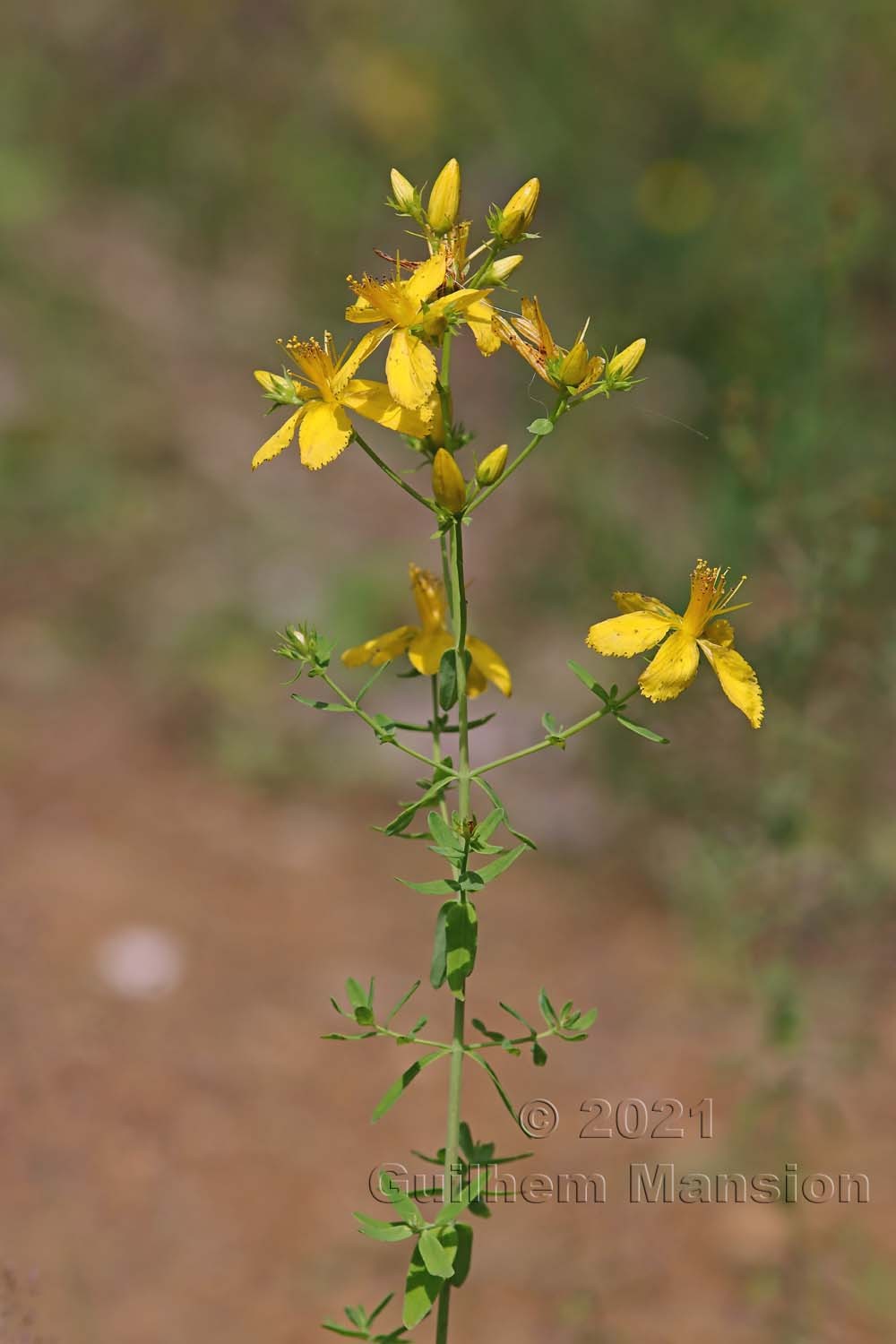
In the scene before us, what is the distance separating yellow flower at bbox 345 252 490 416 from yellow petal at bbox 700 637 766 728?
38 centimetres

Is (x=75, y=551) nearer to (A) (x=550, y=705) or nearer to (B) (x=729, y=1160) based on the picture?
(A) (x=550, y=705)

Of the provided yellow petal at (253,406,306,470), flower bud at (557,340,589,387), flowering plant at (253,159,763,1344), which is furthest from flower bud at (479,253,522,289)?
yellow petal at (253,406,306,470)

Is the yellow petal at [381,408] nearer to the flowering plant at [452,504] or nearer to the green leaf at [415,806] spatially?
the flowering plant at [452,504]

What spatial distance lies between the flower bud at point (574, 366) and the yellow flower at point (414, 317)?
101mm

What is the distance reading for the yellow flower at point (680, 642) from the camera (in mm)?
1228

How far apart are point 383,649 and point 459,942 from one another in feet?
1.06

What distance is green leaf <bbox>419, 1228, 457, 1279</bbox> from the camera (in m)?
1.26

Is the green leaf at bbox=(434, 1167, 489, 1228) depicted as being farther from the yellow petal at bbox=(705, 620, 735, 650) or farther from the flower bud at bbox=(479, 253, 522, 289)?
the flower bud at bbox=(479, 253, 522, 289)

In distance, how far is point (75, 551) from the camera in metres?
4.81

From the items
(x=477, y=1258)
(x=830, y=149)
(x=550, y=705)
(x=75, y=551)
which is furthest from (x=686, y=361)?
(x=477, y=1258)

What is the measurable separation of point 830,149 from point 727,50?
1.12 metres

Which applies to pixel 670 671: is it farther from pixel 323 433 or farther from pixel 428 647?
pixel 323 433

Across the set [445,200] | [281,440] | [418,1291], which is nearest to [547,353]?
[445,200]

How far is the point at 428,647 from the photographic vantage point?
139 cm
